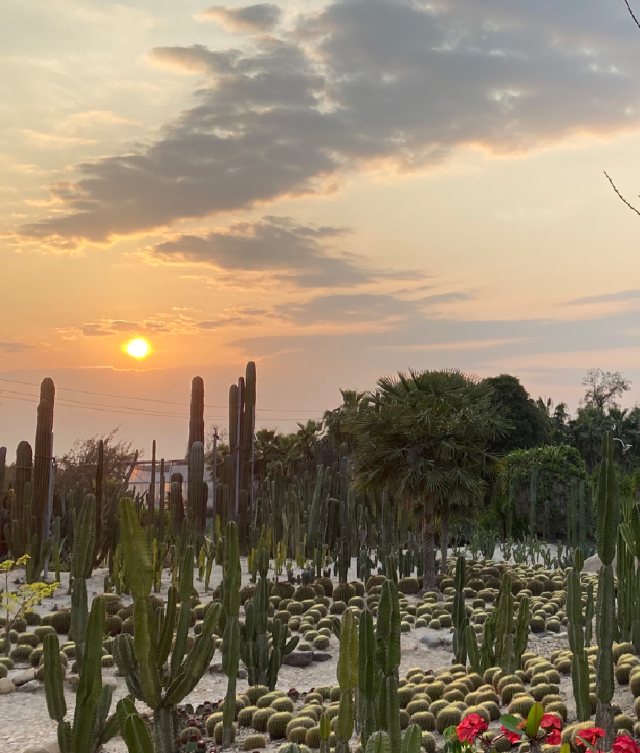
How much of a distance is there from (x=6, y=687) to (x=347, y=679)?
489cm

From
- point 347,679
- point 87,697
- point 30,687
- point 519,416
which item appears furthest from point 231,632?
point 519,416

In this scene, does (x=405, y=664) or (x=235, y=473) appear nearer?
(x=405, y=664)

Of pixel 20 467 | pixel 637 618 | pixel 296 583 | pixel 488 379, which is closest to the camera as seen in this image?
pixel 637 618

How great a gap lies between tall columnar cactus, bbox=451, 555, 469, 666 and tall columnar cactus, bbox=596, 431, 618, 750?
12.3 ft

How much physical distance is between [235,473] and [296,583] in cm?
396

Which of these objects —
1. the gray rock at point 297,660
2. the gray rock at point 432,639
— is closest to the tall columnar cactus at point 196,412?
the gray rock at point 432,639

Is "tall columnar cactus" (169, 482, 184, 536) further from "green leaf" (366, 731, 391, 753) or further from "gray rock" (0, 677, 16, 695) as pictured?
"green leaf" (366, 731, 391, 753)

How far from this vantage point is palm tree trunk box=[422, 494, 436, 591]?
13680 millimetres

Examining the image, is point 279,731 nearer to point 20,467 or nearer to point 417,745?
point 417,745

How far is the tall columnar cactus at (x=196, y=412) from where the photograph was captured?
1889 centimetres

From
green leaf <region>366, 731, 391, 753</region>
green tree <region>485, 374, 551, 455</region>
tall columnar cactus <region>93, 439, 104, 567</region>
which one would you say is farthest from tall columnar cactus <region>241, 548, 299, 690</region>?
green tree <region>485, 374, 551, 455</region>

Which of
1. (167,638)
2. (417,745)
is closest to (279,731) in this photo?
(167,638)

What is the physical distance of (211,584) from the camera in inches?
557

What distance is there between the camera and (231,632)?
6.79 metres
